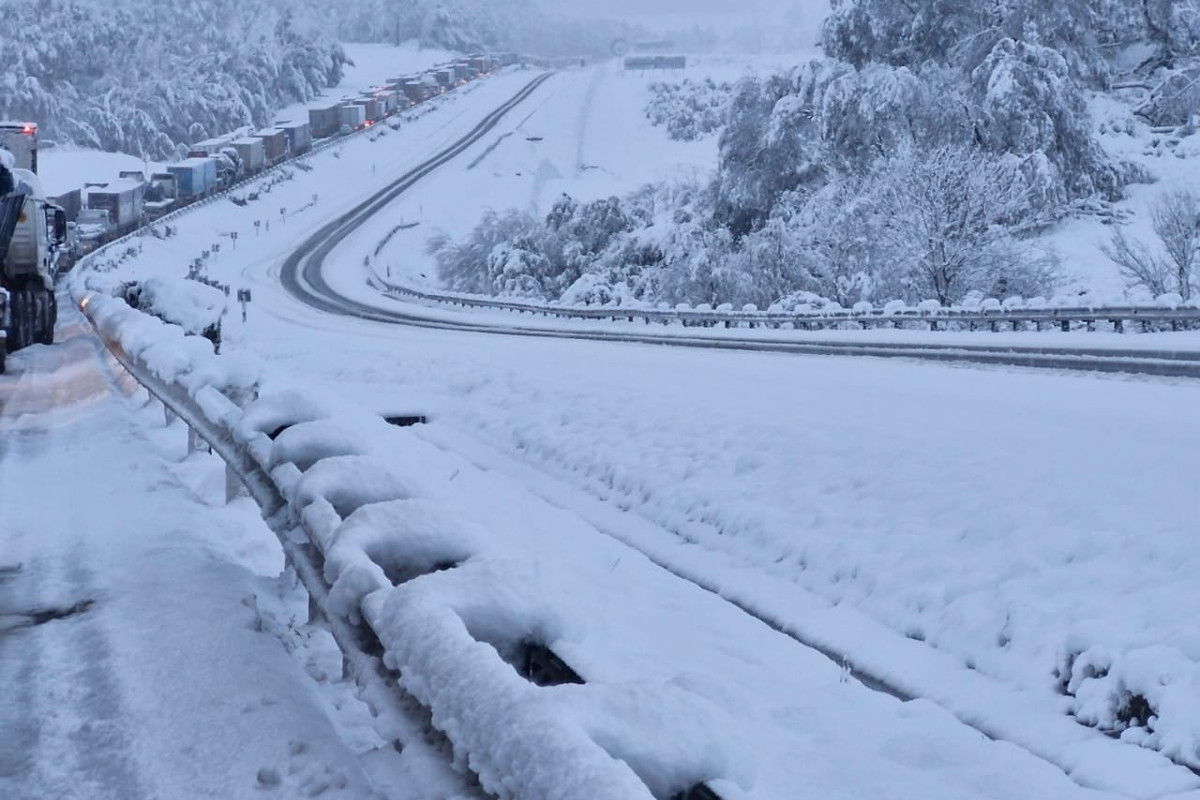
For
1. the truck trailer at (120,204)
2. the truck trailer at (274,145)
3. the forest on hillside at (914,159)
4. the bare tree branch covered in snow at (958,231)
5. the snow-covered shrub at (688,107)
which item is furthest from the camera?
the snow-covered shrub at (688,107)

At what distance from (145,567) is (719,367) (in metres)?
14.4

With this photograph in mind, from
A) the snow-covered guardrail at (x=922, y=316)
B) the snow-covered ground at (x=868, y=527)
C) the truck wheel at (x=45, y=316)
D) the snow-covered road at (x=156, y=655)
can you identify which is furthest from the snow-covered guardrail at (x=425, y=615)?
the snow-covered guardrail at (x=922, y=316)

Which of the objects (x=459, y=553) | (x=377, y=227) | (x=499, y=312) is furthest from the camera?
(x=377, y=227)

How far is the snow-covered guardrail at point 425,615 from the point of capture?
336 cm

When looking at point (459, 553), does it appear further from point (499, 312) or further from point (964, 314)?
point (499, 312)

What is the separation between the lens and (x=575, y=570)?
31.7ft

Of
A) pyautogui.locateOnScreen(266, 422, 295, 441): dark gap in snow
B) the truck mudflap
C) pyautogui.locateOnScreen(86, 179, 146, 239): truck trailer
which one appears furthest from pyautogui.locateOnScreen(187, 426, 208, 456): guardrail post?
pyautogui.locateOnScreen(86, 179, 146, 239): truck trailer

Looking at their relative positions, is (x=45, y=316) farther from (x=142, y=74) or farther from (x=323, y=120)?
(x=142, y=74)

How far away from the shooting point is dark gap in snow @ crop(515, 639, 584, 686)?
427 centimetres

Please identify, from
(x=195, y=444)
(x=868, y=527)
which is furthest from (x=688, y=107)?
(x=868, y=527)

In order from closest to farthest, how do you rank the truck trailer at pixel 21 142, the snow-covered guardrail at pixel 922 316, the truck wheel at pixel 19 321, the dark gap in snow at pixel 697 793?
1. the dark gap in snow at pixel 697 793
2. the truck wheel at pixel 19 321
3. the truck trailer at pixel 21 142
4. the snow-covered guardrail at pixel 922 316

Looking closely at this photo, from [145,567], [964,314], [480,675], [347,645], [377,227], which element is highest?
[480,675]

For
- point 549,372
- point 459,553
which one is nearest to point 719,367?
point 549,372

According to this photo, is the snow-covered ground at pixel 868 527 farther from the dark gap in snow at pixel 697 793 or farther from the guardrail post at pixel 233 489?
the guardrail post at pixel 233 489
